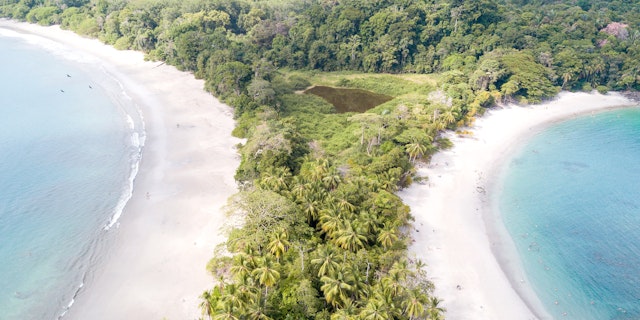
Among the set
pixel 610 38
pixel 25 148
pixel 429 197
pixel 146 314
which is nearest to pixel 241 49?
pixel 25 148

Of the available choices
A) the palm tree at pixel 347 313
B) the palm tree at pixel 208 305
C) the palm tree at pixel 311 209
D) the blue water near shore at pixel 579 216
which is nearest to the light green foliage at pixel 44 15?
the palm tree at pixel 311 209

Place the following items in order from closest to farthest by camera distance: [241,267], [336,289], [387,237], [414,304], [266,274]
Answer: [414,304], [336,289], [266,274], [241,267], [387,237]

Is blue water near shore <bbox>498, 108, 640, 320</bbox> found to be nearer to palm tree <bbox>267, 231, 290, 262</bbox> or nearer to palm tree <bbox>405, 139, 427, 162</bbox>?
palm tree <bbox>405, 139, 427, 162</bbox>

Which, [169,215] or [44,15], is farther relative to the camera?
[44,15]

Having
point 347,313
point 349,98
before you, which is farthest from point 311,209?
point 349,98

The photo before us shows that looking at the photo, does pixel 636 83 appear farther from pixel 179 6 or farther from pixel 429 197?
pixel 179 6

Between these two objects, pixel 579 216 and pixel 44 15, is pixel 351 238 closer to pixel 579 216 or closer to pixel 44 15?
pixel 579 216

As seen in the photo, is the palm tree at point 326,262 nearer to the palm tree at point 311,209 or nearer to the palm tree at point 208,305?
the palm tree at point 311,209
